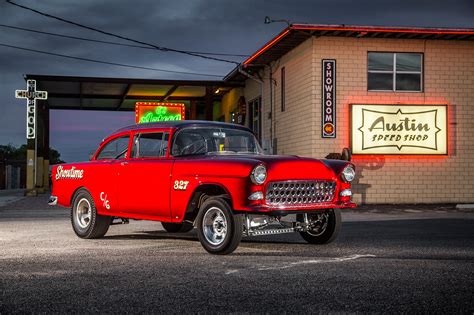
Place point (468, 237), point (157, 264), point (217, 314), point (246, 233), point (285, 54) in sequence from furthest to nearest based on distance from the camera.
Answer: point (285, 54)
point (468, 237)
point (246, 233)
point (157, 264)
point (217, 314)

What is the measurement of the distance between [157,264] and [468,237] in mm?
5985

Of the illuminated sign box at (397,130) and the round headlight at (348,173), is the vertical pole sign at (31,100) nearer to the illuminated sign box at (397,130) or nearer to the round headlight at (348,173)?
the illuminated sign box at (397,130)

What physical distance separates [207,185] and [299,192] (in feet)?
4.18

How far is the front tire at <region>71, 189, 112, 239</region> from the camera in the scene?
11072 mm

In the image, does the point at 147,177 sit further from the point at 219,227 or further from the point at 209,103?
the point at 209,103

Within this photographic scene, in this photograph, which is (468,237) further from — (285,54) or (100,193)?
(285,54)

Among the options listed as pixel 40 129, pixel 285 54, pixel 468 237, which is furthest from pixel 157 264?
pixel 40 129

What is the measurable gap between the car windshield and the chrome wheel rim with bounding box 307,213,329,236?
1.44m

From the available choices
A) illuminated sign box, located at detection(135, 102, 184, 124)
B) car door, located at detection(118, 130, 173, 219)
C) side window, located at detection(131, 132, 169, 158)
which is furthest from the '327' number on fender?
illuminated sign box, located at detection(135, 102, 184, 124)

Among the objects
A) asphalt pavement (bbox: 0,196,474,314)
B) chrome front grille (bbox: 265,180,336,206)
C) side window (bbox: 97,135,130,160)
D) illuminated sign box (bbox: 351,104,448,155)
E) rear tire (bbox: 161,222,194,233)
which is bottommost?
asphalt pavement (bbox: 0,196,474,314)

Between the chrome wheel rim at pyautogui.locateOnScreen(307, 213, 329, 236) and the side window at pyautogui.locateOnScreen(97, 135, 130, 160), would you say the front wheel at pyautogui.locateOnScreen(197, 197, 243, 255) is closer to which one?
the chrome wheel rim at pyautogui.locateOnScreen(307, 213, 329, 236)

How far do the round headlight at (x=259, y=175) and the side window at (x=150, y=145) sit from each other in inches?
77.2

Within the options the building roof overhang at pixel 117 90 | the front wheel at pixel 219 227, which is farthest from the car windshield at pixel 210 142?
the building roof overhang at pixel 117 90

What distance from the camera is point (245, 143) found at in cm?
1043
